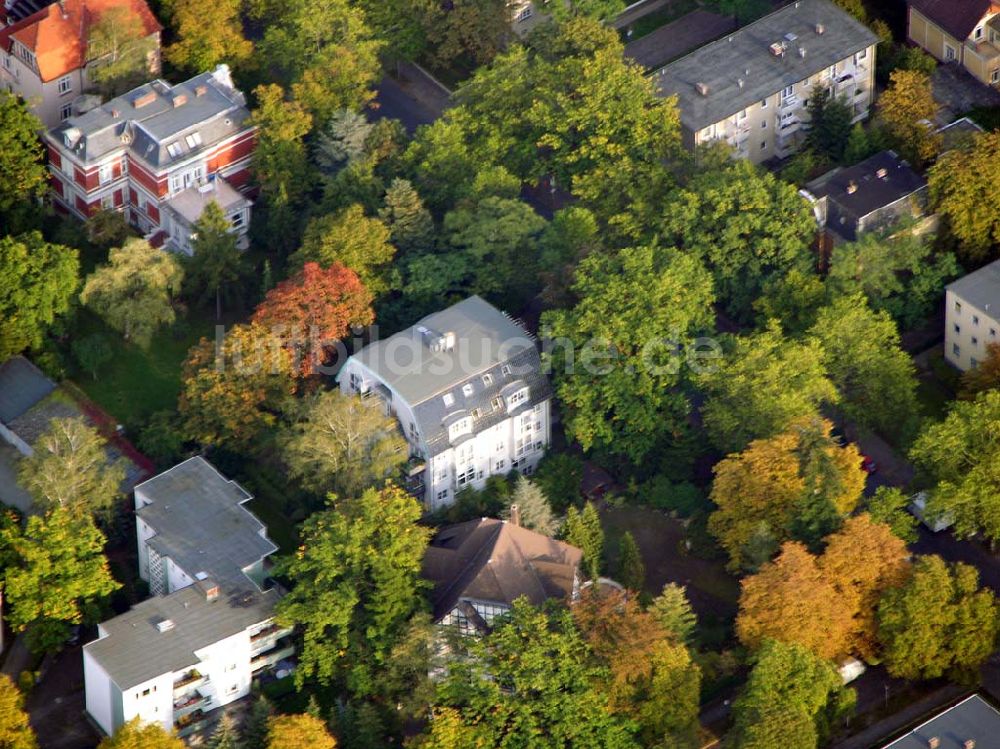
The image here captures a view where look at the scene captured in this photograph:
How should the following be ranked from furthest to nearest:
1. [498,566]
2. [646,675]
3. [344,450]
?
[344,450], [498,566], [646,675]

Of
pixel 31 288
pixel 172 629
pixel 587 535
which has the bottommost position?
pixel 587 535

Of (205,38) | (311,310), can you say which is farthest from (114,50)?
(311,310)

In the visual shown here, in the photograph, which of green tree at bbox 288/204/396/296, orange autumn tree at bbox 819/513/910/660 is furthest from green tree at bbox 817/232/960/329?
green tree at bbox 288/204/396/296

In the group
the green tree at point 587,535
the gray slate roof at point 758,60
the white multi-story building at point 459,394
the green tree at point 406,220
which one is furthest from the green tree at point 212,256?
the gray slate roof at point 758,60

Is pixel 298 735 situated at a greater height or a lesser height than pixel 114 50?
lesser

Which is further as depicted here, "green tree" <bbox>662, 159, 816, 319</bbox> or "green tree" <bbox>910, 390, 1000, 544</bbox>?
"green tree" <bbox>662, 159, 816, 319</bbox>

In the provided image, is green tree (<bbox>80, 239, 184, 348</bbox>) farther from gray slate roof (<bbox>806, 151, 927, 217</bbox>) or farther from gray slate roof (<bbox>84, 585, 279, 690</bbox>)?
gray slate roof (<bbox>806, 151, 927, 217</bbox>)

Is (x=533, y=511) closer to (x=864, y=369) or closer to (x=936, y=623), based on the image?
(x=864, y=369)
